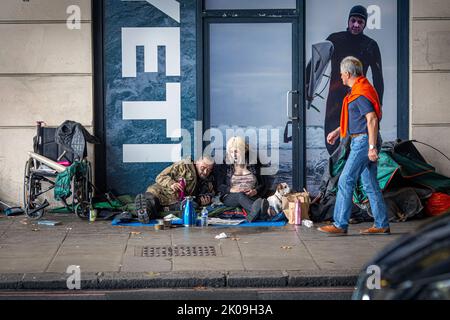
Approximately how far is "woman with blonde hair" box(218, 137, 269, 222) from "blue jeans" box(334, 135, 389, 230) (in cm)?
180

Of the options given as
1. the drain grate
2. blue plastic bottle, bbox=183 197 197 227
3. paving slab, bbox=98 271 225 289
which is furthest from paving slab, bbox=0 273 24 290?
blue plastic bottle, bbox=183 197 197 227

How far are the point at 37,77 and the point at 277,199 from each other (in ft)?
13.0

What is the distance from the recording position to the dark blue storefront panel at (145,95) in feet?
39.7

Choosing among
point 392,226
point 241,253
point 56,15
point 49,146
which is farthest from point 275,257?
point 56,15

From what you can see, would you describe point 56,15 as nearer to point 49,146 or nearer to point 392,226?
point 49,146

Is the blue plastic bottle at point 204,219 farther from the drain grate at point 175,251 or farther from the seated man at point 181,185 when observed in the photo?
the drain grate at point 175,251

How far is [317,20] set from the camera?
12.1 m

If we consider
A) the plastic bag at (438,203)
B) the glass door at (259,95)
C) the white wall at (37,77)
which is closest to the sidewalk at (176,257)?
the plastic bag at (438,203)

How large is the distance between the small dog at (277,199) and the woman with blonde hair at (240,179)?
218 mm

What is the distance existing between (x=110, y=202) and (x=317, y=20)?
4088 mm

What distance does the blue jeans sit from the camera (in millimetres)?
9625

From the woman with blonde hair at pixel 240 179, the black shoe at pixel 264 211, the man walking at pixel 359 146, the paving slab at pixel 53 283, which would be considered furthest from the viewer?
the woman with blonde hair at pixel 240 179

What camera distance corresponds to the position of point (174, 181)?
11617 millimetres

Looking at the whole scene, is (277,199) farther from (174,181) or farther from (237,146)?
(174,181)
